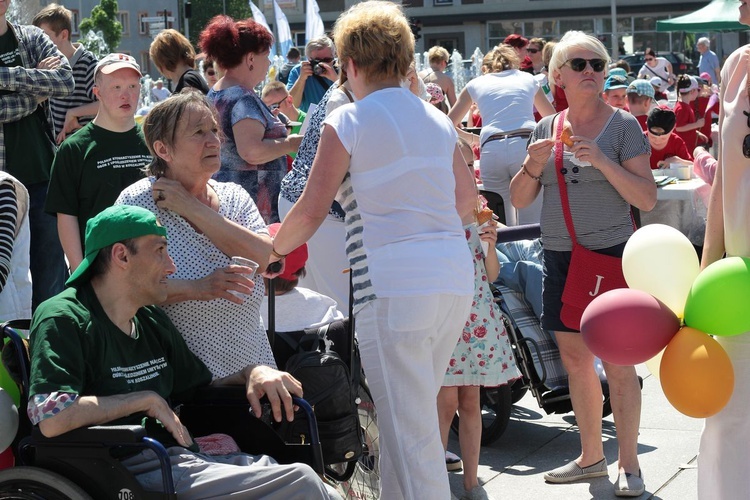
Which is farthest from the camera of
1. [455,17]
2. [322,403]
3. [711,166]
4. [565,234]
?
[455,17]

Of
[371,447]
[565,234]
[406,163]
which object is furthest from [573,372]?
[406,163]

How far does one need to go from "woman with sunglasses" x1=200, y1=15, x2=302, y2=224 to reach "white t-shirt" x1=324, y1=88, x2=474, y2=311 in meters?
1.81

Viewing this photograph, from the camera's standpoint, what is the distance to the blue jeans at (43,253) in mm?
5566

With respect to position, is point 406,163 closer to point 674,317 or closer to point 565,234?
point 674,317

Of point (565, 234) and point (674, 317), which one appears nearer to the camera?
point (674, 317)

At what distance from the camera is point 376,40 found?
3676 millimetres

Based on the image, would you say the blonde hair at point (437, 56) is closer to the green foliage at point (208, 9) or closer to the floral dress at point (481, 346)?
the floral dress at point (481, 346)

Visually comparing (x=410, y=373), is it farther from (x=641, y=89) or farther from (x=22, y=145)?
(x=641, y=89)

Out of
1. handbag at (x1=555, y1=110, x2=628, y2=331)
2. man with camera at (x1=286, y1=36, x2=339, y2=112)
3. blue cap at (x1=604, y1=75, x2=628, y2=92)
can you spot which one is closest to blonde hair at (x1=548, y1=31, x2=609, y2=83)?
handbag at (x1=555, y1=110, x2=628, y2=331)

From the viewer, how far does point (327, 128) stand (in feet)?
12.0

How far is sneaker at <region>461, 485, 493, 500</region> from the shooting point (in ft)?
15.8

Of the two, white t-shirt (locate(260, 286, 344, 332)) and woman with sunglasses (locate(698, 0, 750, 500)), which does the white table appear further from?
woman with sunglasses (locate(698, 0, 750, 500))

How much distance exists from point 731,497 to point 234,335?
5.79 feet

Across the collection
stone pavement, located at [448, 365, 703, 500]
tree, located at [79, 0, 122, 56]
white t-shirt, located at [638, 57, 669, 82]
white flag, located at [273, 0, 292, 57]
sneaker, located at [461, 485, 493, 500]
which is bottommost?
stone pavement, located at [448, 365, 703, 500]
